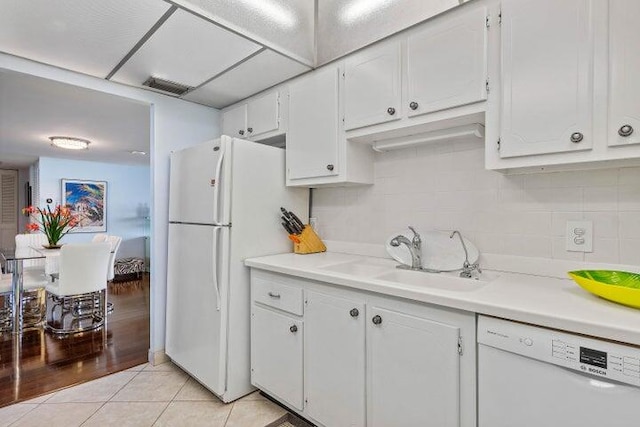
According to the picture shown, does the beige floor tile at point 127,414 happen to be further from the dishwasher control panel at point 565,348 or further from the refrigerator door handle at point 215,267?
the dishwasher control panel at point 565,348

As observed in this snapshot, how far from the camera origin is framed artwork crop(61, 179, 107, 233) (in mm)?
6121

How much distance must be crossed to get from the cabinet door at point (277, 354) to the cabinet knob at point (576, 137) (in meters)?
1.47

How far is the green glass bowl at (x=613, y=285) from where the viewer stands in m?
1.05

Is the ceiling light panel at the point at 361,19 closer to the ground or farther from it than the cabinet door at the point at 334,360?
farther from it

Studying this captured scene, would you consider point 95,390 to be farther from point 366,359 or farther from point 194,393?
point 366,359

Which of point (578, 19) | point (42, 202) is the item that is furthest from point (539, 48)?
point (42, 202)

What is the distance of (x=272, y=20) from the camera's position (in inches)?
73.6

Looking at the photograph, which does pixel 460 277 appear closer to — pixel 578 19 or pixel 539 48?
pixel 539 48

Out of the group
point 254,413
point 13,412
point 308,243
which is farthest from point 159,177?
point 254,413

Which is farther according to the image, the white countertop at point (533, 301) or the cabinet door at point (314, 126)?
the cabinet door at point (314, 126)

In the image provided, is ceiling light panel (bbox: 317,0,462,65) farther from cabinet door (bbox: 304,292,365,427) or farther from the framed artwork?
the framed artwork

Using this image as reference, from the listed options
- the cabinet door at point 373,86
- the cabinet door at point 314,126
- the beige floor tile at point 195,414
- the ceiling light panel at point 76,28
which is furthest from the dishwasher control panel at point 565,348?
the ceiling light panel at point 76,28

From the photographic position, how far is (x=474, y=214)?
179cm

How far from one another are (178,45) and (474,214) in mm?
1908
